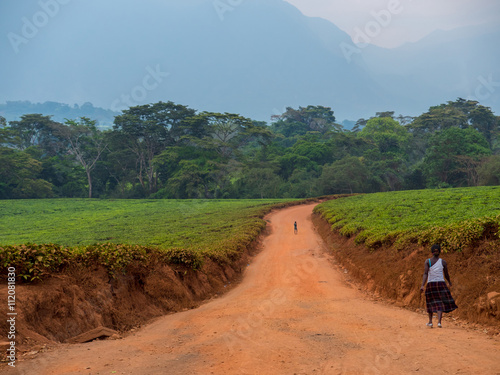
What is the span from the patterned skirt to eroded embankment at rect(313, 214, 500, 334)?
2.79 ft

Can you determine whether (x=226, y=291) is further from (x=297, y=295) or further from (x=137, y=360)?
(x=137, y=360)

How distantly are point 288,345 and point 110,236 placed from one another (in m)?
27.8

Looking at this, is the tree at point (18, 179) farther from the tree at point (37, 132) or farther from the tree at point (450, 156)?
the tree at point (450, 156)

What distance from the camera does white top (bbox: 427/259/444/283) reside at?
8695mm

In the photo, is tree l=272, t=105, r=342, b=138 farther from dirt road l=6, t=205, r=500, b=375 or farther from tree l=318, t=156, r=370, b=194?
dirt road l=6, t=205, r=500, b=375

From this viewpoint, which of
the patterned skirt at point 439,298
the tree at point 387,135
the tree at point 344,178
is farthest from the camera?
the tree at point 387,135

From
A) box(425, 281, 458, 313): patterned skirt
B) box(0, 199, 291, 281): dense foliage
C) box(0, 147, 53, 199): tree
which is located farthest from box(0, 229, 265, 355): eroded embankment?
box(0, 147, 53, 199): tree

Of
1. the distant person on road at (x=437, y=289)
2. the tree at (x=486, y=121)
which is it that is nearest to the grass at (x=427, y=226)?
the distant person on road at (x=437, y=289)

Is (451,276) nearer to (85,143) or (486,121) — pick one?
(85,143)

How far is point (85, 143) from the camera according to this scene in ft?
271

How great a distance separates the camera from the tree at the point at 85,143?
78.8 metres

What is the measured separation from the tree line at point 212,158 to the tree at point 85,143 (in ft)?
0.76

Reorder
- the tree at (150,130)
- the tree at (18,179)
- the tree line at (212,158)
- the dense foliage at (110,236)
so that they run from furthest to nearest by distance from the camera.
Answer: the tree at (150,130)
the tree at (18,179)
the tree line at (212,158)
the dense foliage at (110,236)

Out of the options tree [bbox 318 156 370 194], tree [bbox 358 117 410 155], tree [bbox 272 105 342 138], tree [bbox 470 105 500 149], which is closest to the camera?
tree [bbox 318 156 370 194]
